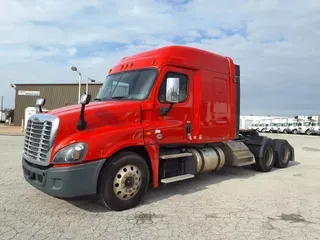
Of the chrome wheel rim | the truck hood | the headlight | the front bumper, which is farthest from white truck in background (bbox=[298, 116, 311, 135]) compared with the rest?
the headlight

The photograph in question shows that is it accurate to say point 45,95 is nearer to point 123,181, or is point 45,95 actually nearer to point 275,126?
point 275,126

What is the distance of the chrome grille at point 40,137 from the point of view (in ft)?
17.1

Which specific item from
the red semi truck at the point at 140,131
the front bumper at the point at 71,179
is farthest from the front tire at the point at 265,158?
the front bumper at the point at 71,179

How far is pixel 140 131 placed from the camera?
592cm

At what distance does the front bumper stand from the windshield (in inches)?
67.0

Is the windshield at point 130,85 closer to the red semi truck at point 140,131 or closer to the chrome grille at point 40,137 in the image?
the red semi truck at point 140,131

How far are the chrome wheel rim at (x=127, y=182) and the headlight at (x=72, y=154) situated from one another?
0.78 metres

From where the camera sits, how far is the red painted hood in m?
5.21

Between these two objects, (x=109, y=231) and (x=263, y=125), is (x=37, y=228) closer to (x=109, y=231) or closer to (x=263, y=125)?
(x=109, y=231)

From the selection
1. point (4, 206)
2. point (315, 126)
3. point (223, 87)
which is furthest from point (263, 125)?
point (4, 206)

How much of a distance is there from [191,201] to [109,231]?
2127 millimetres

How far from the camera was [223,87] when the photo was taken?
8.25 meters

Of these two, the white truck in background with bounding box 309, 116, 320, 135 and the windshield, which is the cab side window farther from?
the white truck in background with bounding box 309, 116, 320, 135

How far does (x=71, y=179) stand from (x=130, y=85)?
7.87ft
